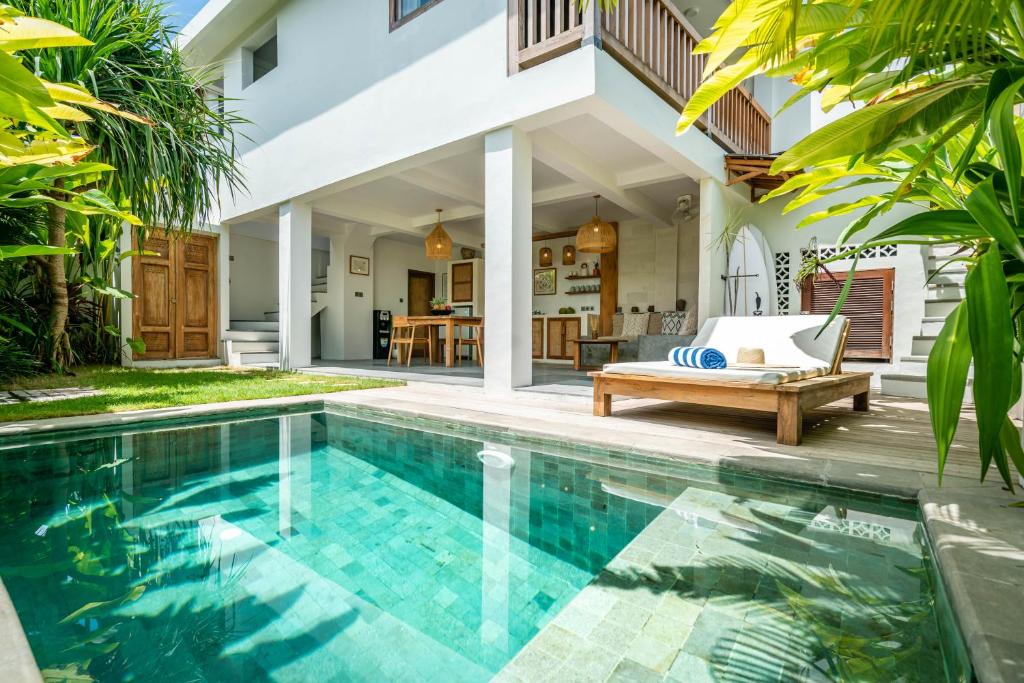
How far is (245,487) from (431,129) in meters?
3.82

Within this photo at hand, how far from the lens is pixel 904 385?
4.35m

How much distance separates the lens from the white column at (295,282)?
671 centimetres

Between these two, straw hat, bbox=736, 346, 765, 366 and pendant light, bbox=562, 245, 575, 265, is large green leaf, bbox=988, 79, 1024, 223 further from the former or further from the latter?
pendant light, bbox=562, 245, 575, 265

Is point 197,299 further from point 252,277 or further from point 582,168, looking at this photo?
point 582,168

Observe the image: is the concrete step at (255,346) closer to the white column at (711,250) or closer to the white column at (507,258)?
the white column at (507,258)

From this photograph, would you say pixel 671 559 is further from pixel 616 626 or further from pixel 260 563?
pixel 260 563

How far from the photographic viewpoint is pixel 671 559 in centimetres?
143

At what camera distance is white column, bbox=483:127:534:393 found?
167 inches

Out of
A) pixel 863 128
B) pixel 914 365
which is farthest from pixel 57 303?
pixel 914 365

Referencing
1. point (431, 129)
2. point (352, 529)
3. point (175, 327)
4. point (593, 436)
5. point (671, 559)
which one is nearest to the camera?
point (671, 559)

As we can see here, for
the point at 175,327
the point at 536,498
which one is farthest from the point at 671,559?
the point at 175,327

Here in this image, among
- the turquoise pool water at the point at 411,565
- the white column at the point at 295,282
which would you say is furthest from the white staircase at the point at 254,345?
the turquoise pool water at the point at 411,565

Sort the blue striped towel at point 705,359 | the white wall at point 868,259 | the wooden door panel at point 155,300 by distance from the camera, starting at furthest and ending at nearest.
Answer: the wooden door panel at point 155,300
the white wall at point 868,259
the blue striped towel at point 705,359

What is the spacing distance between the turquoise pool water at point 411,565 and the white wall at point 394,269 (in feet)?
24.9
